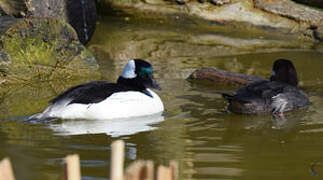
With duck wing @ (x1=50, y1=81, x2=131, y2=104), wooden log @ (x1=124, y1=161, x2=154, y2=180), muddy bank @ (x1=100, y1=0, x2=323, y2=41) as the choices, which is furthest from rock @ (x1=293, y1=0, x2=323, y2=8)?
wooden log @ (x1=124, y1=161, x2=154, y2=180)

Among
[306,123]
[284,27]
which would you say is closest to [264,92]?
[306,123]

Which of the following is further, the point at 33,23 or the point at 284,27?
the point at 284,27

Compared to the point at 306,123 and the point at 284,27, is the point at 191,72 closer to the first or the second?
the point at 306,123

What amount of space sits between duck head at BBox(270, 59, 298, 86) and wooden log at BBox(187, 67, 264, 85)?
2.77 ft

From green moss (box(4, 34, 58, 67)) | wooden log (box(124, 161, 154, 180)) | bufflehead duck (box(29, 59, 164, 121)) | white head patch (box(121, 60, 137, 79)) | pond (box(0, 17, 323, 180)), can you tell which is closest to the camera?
wooden log (box(124, 161, 154, 180))

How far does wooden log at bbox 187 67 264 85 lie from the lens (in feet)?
31.0

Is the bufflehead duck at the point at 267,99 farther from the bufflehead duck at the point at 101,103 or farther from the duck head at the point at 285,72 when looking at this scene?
the bufflehead duck at the point at 101,103

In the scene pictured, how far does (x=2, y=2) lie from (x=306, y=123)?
7.23 m

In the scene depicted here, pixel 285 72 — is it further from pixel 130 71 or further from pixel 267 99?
pixel 130 71

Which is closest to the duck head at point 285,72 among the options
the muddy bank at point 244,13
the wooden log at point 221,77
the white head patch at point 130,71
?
the wooden log at point 221,77

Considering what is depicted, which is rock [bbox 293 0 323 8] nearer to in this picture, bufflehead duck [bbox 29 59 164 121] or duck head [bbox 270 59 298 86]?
duck head [bbox 270 59 298 86]

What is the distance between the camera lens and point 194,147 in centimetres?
612

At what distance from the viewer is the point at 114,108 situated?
24.3ft

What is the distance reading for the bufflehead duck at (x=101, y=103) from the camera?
7289 mm
